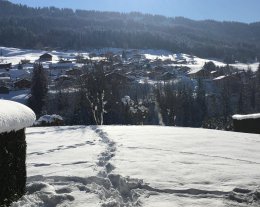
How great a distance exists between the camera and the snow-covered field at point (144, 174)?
16.7ft

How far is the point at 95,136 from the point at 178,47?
168 meters

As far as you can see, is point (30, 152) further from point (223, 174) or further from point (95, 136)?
point (223, 174)

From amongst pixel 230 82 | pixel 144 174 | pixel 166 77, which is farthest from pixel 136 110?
pixel 166 77

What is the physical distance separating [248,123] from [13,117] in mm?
11279

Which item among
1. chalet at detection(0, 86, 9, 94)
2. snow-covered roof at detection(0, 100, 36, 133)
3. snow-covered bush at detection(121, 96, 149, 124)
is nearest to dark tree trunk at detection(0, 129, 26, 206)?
snow-covered roof at detection(0, 100, 36, 133)

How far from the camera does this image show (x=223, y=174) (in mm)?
6098

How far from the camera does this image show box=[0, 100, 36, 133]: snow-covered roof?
449 cm

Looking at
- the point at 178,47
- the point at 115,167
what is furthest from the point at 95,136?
the point at 178,47

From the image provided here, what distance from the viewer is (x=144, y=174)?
6102mm

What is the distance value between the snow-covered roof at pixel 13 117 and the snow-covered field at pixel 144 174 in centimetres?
98

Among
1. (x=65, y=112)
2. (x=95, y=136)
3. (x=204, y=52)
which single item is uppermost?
(x=204, y=52)

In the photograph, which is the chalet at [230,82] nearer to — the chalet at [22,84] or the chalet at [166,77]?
the chalet at [166,77]

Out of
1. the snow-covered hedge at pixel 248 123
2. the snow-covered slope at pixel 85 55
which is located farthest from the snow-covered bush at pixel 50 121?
the snow-covered slope at pixel 85 55

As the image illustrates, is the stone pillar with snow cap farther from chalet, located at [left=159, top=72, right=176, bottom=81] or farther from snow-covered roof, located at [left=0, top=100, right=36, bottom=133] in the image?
chalet, located at [left=159, top=72, right=176, bottom=81]
